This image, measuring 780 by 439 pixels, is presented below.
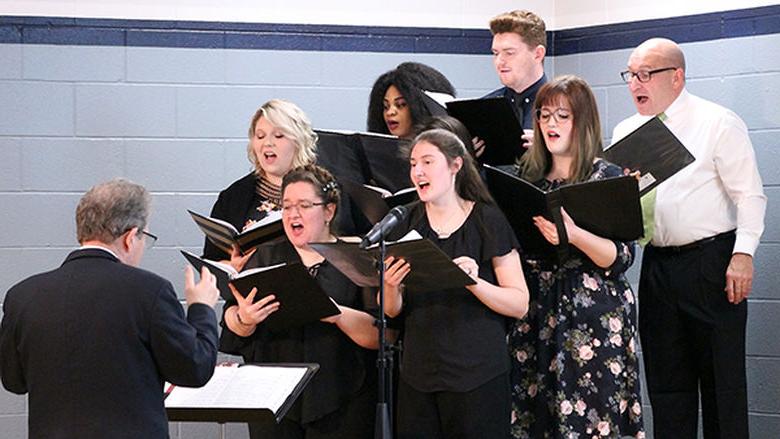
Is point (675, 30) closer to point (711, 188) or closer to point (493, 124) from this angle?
point (711, 188)

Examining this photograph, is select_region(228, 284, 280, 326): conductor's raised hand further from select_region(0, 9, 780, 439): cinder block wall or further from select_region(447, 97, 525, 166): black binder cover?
select_region(0, 9, 780, 439): cinder block wall

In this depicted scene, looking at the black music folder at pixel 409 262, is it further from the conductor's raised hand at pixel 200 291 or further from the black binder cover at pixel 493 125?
the black binder cover at pixel 493 125

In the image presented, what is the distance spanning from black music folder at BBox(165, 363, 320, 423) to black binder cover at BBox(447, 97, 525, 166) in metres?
1.01

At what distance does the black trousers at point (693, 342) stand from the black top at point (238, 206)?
55.2 inches

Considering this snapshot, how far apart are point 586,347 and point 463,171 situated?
2.12ft

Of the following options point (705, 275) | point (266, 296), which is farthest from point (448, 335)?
point (705, 275)

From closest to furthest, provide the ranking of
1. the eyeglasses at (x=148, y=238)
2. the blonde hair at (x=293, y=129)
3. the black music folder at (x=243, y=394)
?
the eyeglasses at (x=148, y=238) < the black music folder at (x=243, y=394) < the blonde hair at (x=293, y=129)

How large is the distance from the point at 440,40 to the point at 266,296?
2021mm

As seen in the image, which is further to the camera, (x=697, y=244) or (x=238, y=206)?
(x=697, y=244)

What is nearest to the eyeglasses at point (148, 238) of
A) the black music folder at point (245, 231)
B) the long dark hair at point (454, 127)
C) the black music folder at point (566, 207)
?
the black music folder at point (245, 231)

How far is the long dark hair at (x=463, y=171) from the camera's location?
12.3 ft

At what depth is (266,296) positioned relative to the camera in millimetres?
3623

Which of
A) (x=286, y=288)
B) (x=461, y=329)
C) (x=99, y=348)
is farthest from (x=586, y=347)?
(x=99, y=348)

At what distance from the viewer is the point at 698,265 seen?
430 centimetres
